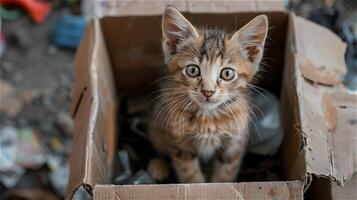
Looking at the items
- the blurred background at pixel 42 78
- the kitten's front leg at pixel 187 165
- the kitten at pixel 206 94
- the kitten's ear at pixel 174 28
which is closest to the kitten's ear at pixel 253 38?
the kitten at pixel 206 94

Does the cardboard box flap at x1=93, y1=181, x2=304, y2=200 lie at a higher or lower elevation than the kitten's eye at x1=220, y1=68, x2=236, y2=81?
lower

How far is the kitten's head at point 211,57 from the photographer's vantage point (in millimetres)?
1446

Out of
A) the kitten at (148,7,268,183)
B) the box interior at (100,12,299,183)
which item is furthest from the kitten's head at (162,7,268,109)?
the box interior at (100,12,299,183)

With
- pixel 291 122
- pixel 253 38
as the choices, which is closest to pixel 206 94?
pixel 253 38

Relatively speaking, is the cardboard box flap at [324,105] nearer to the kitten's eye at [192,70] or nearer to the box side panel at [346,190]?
the box side panel at [346,190]

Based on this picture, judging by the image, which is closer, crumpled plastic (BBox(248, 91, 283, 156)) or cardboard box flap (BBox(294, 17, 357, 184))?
cardboard box flap (BBox(294, 17, 357, 184))

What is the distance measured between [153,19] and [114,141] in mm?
434

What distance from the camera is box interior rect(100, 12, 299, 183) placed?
1743 mm

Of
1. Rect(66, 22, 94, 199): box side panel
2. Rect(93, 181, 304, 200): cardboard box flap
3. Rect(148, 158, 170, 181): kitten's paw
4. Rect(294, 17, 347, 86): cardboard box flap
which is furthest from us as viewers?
Rect(148, 158, 170, 181): kitten's paw

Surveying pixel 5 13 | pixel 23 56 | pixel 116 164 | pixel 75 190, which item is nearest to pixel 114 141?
pixel 116 164

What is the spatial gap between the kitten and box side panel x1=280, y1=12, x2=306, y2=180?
128mm

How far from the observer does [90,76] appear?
1581 millimetres

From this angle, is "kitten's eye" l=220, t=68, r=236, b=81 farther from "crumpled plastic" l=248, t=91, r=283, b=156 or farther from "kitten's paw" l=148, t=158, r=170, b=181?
"kitten's paw" l=148, t=158, r=170, b=181

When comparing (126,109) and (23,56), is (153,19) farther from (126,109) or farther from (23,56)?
(23,56)
